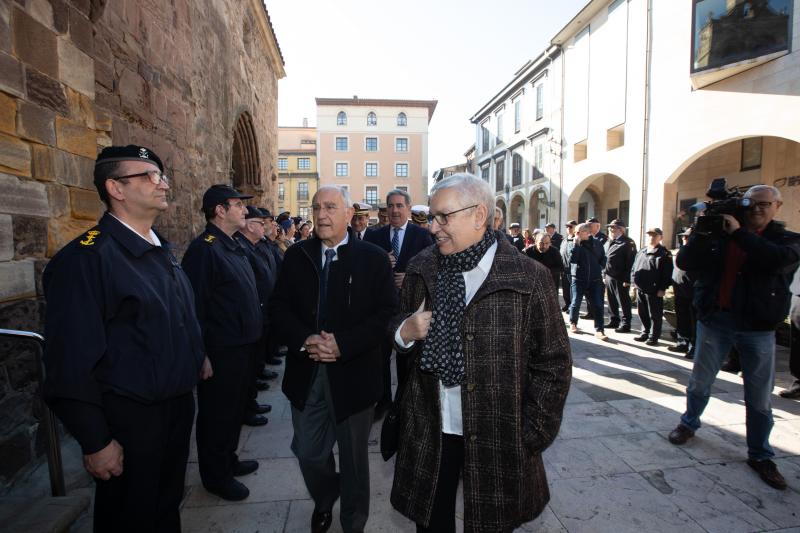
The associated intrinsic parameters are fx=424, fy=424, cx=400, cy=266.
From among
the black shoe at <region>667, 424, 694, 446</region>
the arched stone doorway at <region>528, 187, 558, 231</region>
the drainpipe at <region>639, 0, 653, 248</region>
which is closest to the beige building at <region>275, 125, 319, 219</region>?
the arched stone doorway at <region>528, 187, 558, 231</region>

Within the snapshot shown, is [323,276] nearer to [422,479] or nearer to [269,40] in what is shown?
[422,479]

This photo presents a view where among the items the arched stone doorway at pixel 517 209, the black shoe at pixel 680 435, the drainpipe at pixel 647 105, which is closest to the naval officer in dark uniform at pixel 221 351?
the black shoe at pixel 680 435

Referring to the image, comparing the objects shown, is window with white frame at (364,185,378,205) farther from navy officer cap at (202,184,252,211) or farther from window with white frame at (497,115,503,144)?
navy officer cap at (202,184,252,211)

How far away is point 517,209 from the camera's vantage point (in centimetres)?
2638

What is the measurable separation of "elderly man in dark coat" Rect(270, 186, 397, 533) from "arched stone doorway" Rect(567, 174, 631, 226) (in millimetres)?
16741

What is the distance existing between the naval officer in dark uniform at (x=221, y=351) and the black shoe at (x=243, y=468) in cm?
11

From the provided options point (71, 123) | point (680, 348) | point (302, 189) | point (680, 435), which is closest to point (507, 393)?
point (680, 435)

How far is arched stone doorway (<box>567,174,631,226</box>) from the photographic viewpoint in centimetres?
1698

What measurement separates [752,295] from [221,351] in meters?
3.71

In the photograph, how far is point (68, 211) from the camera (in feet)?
9.93

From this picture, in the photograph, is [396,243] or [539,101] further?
[539,101]

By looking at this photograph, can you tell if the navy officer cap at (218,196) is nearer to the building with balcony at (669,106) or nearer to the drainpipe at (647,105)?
the building with balcony at (669,106)

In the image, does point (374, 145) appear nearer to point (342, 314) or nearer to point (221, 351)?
point (221, 351)

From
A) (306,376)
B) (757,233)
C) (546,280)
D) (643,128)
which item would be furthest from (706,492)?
(643,128)
